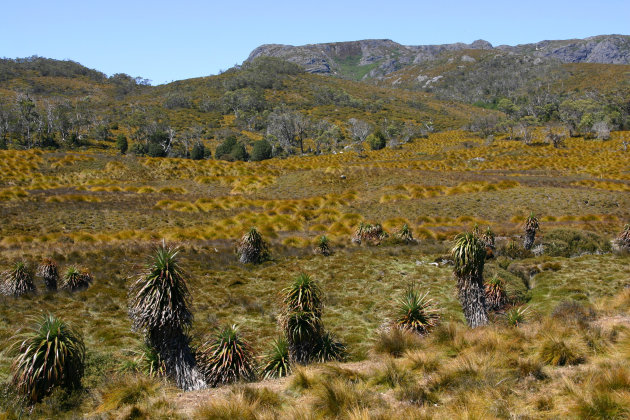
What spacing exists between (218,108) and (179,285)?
119 metres

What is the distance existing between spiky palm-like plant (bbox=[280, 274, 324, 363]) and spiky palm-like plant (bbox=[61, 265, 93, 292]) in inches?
416

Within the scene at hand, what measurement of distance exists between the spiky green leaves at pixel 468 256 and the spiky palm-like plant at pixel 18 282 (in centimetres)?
1585

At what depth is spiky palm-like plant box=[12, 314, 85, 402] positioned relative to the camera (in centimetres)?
738

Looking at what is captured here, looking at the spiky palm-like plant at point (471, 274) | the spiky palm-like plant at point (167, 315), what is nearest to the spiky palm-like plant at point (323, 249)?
the spiky palm-like plant at point (471, 274)

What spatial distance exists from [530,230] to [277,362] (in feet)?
58.8

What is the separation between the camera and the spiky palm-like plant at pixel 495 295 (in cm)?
1423

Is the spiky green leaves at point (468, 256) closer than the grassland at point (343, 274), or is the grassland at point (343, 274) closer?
the grassland at point (343, 274)

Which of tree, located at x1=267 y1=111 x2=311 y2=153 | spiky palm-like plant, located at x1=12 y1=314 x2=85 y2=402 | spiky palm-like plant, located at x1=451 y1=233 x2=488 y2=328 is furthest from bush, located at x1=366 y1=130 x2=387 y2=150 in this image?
spiky palm-like plant, located at x1=12 y1=314 x2=85 y2=402

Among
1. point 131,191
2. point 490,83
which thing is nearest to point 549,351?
point 131,191

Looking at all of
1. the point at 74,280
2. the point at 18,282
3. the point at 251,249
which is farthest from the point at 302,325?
the point at 18,282

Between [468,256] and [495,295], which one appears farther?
[495,295]

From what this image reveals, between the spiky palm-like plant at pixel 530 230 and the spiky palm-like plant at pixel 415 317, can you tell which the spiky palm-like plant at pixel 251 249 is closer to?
the spiky palm-like plant at pixel 415 317

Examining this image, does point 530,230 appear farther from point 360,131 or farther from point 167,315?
point 360,131

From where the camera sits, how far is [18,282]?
1486 centimetres
